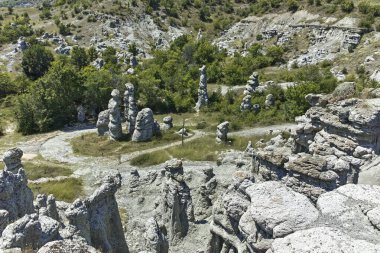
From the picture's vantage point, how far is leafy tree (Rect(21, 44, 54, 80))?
8231 cm

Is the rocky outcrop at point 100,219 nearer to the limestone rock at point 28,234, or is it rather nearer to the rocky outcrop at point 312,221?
the limestone rock at point 28,234

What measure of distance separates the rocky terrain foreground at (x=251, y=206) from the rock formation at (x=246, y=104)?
83.0 feet

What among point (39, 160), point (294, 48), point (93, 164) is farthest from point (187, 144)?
point (294, 48)

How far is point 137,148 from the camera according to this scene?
1932 inches

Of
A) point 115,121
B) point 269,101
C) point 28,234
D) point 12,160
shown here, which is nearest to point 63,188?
point 12,160

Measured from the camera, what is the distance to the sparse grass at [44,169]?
41.8 meters

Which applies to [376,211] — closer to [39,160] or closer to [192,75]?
[39,160]

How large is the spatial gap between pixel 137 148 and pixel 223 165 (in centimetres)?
1307

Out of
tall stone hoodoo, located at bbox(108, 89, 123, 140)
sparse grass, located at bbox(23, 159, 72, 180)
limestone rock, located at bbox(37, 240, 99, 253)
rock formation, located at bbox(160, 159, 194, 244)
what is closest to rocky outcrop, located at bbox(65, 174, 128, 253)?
rock formation, located at bbox(160, 159, 194, 244)

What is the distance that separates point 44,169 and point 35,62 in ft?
152

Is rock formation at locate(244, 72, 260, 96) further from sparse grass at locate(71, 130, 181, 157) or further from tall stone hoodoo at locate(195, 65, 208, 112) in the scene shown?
sparse grass at locate(71, 130, 181, 157)

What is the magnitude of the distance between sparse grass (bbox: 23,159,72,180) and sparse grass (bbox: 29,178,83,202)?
2345 millimetres

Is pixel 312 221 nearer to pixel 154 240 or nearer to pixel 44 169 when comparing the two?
pixel 154 240

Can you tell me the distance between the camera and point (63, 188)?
37250 millimetres
